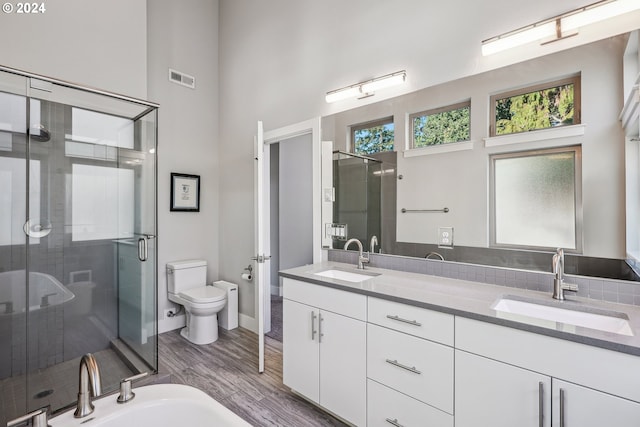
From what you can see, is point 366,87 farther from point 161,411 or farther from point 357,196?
point 161,411

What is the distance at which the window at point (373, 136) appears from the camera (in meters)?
2.25

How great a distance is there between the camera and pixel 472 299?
149 centimetres

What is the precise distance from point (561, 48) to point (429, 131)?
76cm

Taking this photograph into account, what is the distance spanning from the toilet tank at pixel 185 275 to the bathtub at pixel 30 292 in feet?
3.70

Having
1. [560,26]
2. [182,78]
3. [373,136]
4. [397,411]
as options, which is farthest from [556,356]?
[182,78]

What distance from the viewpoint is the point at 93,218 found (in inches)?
90.0

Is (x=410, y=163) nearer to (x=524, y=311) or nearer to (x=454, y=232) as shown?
(x=454, y=232)

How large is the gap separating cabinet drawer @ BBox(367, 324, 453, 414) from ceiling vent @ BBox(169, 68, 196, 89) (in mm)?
3332

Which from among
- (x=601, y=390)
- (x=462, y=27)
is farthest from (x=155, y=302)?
(x=462, y=27)

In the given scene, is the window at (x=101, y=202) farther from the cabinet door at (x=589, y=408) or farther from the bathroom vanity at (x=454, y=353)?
the cabinet door at (x=589, y=408)

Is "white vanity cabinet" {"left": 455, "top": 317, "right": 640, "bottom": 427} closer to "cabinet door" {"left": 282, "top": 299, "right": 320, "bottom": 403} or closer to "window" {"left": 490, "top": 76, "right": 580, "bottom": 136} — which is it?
"cabinet door" {"left": 282, "top": 299, "right": 320, "bottom": 403}

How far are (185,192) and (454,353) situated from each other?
3151 millimetres

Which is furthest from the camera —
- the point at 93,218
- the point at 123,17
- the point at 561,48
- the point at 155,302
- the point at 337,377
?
the point at 123,17

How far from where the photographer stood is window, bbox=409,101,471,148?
1.89 meters
